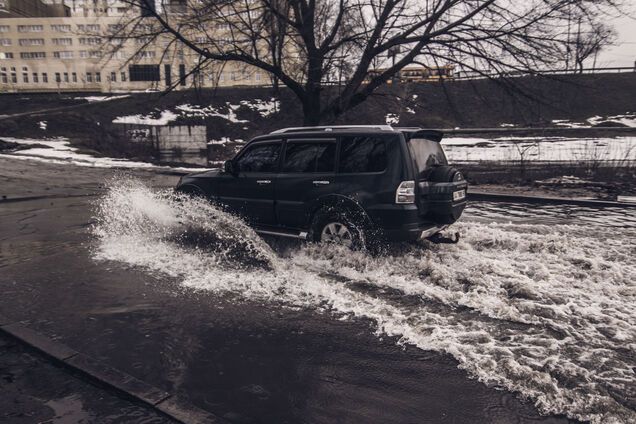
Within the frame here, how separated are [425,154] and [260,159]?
2.52m

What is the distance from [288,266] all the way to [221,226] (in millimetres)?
1850

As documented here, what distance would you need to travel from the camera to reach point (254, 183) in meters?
6.93

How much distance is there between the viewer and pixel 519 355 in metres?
3.54

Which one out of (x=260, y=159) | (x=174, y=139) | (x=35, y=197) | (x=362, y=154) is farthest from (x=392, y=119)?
(x=362, y=154)

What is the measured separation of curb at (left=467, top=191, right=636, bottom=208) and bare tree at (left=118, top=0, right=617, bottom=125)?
339 centimetres

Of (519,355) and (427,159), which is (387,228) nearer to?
(427,159)

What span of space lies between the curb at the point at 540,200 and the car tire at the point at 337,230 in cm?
731

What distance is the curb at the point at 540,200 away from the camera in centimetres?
1073

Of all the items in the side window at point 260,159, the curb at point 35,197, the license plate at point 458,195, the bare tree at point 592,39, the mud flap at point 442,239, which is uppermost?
the bare tree at point 592,39

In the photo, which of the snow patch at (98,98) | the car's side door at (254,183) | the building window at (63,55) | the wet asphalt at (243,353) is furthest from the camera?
the building window at (63,55)

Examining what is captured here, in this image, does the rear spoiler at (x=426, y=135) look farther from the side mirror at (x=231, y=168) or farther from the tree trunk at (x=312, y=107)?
the tree trunk at (x=312, y=107)

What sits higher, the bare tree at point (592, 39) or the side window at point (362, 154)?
the bare tree at point (592, 39)

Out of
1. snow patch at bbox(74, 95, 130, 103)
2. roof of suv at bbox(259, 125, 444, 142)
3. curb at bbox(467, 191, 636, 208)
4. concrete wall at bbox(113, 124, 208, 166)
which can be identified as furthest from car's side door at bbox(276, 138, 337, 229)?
snow patch at bbox(74, 95, 130, 103)

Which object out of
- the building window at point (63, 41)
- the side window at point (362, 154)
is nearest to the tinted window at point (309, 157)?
the side window at point (362, 154)
